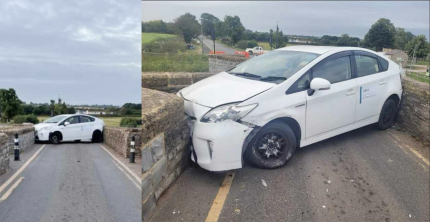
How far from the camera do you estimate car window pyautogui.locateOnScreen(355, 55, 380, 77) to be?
2332mm

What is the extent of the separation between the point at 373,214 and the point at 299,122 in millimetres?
744

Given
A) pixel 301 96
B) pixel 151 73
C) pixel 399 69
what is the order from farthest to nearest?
pixel 399 69 → pixel 301 96 → pixel 151 73

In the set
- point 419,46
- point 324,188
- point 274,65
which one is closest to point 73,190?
point 274,65

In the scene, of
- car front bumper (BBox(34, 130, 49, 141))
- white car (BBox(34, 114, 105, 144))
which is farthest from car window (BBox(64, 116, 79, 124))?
car front bumper (BBox(34, 130, 49, 141))

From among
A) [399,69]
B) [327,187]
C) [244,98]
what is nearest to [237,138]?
[244,98]

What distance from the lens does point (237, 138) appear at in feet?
6.18

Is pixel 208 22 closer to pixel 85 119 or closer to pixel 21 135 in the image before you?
pixel 85 119

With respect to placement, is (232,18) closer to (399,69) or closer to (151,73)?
(151,73)

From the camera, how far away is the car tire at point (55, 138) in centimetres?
144

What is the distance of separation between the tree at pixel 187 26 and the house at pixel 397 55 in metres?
1.33

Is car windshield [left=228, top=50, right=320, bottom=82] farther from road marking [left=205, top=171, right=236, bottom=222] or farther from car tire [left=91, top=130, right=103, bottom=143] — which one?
car tire [left=91, top=130, right=103, bottom=143]

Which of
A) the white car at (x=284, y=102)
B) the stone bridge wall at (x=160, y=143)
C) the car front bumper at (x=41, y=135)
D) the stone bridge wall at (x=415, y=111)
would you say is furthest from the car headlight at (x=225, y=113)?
the stone bridge wall at (x=415, y=111)

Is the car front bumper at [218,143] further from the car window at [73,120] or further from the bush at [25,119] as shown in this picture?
the bush at [25,119]

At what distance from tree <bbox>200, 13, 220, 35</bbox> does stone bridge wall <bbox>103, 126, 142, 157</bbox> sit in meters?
0.59
